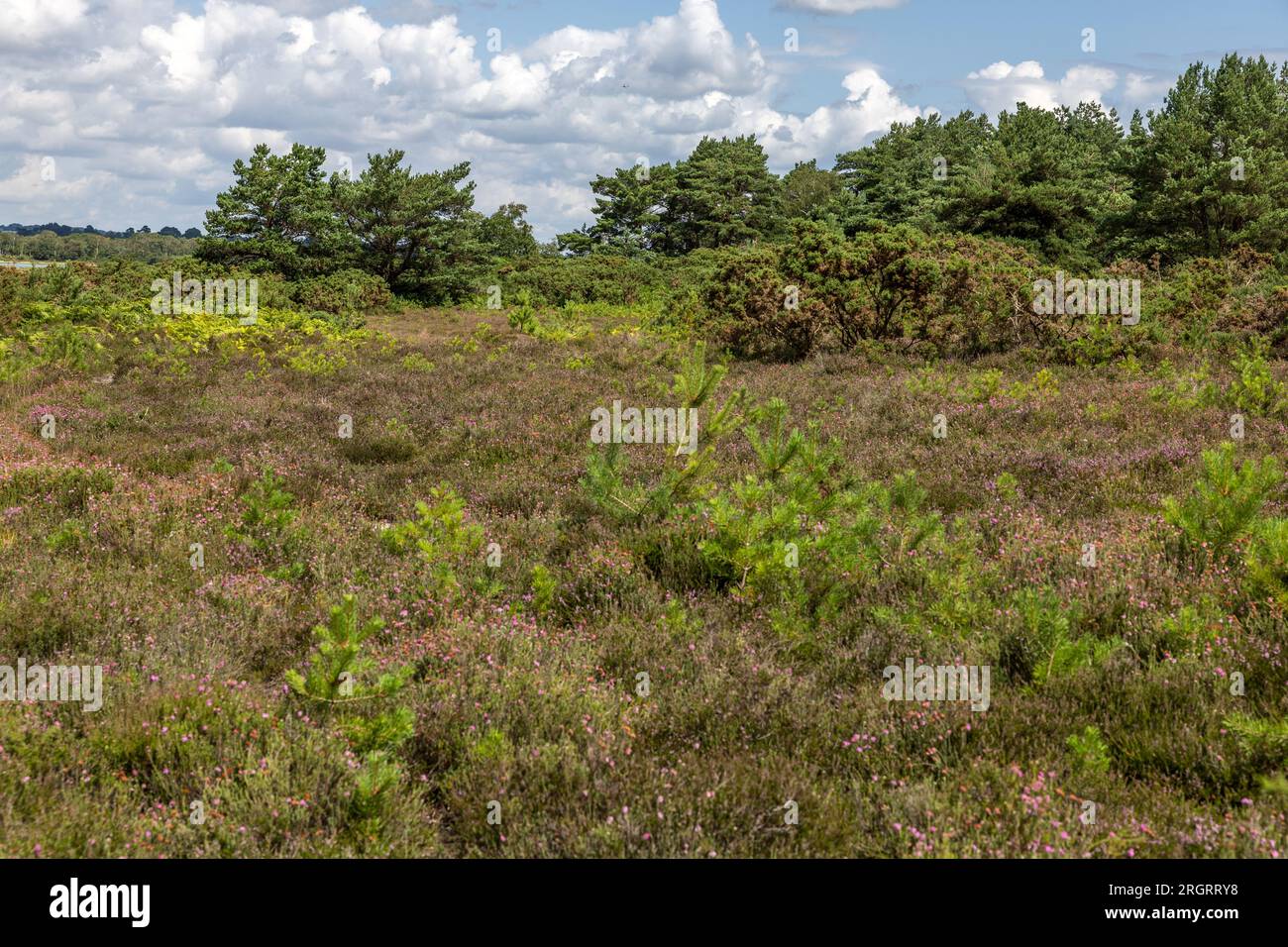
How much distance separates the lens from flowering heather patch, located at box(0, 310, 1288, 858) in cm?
295

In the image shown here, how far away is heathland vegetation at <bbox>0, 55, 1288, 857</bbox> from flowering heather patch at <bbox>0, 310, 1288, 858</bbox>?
0.08 ft

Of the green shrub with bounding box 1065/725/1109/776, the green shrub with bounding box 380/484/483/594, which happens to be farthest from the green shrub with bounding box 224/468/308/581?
the green shrub with bounding box 1065/725/1109/776

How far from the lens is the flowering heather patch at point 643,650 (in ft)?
9.68

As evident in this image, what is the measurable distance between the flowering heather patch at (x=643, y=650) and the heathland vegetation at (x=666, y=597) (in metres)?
0.02

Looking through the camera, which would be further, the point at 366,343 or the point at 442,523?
the point at 366,343

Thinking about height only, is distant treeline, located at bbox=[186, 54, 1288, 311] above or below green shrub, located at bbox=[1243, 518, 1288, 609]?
above

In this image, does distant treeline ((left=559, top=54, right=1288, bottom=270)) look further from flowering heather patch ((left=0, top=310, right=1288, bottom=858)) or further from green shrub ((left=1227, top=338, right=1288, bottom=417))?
flowering heather patch ((left=0, top=310, right=1288, bottom=858))

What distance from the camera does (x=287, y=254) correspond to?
29.8m

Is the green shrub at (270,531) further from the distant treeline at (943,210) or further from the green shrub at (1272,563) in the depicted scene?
the distant treeline at (943,210)

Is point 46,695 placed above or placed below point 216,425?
below

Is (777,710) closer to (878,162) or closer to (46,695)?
(46,695)

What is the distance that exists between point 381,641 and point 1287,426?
10044 millimetres

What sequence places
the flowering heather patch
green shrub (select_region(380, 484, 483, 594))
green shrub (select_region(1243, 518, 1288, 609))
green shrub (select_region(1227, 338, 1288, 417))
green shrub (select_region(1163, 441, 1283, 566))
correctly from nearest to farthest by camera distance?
1. the flowering heather patch
2. green shrub (select_region(1243, 518, 1288, 609))
3. green shrub (select_region(1163, 441, 1283, 566))
4. green shrub (select_region(380, 484, 483, 594))
5. green shrub (select_region(1227, 338, 1288, 417))
